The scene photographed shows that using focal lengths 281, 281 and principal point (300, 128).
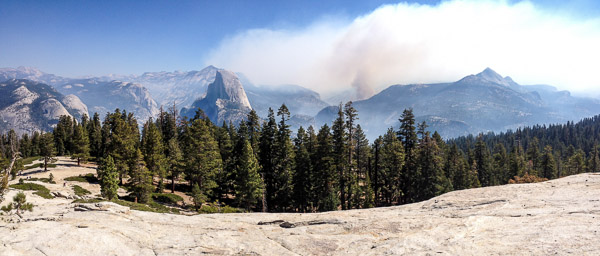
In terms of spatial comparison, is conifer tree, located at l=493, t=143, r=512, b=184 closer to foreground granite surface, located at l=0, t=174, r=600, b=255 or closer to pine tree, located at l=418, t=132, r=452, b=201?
pine tree, located at l=418, t=132, r=452, b=201

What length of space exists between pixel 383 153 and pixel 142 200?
39.2m

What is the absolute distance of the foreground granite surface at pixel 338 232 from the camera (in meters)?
9.09

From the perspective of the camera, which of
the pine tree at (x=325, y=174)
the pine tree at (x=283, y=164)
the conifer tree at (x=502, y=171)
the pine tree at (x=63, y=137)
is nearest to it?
the pine tree at (x=325, y=174)

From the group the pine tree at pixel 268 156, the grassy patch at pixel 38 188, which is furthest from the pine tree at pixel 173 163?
the grassy patch at pixel 38 188

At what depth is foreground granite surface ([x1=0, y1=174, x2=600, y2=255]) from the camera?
29.8 ft

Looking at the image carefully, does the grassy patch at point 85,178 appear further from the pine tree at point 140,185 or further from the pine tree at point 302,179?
the pine tree at point 302,179

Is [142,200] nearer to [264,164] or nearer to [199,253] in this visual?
[264,164]

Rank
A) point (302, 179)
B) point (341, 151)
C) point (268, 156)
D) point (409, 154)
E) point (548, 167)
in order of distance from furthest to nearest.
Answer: point (548, 167), point (268, 156), point (409, 154), point (302, 179), point (341, 151)

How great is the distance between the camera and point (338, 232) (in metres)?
12.6

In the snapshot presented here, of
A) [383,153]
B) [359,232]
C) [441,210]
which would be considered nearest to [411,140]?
[383,153]

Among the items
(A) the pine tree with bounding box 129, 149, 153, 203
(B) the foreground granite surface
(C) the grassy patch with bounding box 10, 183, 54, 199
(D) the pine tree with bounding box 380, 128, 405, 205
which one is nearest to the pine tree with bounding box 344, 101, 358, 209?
(D) the pine tree with bounding box 380, 128, 405, 205

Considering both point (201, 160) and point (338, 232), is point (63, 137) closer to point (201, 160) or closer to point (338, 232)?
point (201, 160)

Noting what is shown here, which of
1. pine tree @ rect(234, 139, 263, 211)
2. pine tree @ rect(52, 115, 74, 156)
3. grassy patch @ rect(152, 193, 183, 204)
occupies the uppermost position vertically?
pine tree @ rect(52, 115, 74, 156)

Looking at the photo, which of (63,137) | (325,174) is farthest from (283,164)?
(63,137)
